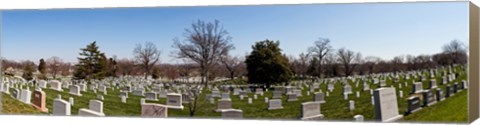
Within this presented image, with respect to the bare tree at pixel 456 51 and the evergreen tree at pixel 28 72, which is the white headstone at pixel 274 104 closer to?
the bare tree at pixel 456 51

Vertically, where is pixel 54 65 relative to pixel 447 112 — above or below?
above

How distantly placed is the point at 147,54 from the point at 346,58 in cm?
302

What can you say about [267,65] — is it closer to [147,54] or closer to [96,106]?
[147,54]

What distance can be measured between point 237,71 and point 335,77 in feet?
4.74

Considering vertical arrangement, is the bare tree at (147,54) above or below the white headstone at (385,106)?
above

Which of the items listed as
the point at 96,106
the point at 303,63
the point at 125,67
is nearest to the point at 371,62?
the point at 303,63

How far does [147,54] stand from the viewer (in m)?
11.1

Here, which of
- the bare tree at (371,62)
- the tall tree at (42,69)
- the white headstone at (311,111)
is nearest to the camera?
the bare tree at (371,62)


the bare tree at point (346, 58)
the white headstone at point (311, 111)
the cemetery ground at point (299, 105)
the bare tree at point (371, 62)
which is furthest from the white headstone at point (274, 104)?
the bare tree at point (371, 62)

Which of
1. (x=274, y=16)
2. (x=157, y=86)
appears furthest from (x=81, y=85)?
(x=274, y=16)

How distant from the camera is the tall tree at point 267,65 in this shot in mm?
10508

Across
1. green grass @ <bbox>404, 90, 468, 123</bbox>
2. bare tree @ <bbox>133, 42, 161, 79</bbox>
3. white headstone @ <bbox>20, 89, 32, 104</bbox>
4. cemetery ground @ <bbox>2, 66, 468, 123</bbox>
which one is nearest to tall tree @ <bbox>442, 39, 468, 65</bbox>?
cemetery ground @ <bbox>2, 66, 468, 123</bbox>

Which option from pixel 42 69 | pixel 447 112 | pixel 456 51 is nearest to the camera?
pixel 456 51

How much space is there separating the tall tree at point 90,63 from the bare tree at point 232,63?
1.97 m
